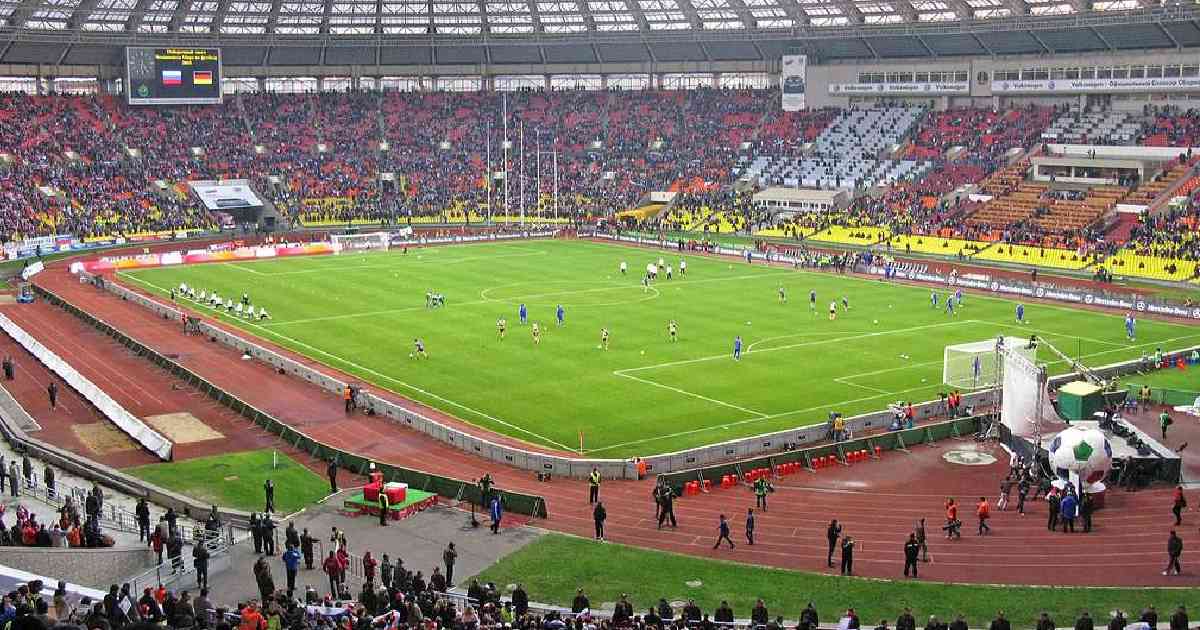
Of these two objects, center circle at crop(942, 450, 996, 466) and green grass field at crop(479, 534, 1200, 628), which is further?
center circle at crop(942, 450, 996, 466)

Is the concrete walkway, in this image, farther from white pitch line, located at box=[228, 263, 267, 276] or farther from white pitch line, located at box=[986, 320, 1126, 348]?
white pitch line, located at box=[228, 263, 267, 276]

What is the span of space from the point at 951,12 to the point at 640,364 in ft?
212

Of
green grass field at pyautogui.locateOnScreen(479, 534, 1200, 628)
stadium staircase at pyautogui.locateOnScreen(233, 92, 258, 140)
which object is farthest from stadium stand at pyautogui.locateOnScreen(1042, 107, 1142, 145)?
green grass field at pyautogui.locateOnScreen(479, 534, 1200, 628)

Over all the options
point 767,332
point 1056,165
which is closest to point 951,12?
point 1056,165

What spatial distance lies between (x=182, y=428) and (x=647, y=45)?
93.4m

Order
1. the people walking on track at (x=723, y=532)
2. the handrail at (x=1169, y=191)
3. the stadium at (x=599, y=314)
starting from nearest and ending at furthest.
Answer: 1. the stadium at (x=599, y=314)
2. the people walking on track at (x=723, y=532)
3. the handrail at (x=1169, y=191)

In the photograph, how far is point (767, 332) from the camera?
5678 centimetres

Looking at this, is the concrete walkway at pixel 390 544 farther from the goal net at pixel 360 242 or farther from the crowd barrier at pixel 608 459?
the goal net at pixel 360 242

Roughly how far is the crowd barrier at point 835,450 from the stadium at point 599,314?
13 cm

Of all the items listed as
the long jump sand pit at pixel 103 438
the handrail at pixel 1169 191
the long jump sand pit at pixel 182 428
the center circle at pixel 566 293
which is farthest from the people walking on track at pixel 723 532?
the handrail at pixel 1169 191

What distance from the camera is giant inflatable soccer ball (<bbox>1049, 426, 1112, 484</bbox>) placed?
31.6 m

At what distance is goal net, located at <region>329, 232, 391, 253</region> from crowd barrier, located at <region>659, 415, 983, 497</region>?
194 ft

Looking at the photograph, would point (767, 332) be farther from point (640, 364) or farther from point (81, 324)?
point (81, 324)

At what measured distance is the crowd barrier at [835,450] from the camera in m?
34.5
